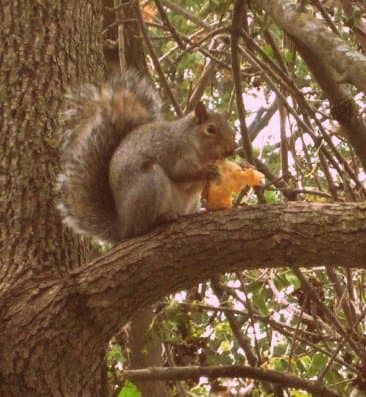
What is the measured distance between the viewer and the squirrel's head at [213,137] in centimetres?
280

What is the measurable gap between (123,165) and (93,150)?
0.12 metres

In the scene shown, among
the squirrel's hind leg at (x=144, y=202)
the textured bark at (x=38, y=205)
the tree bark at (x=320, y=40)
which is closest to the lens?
the tree bark at (x=320, y=40)

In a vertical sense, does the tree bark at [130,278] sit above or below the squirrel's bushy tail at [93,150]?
below

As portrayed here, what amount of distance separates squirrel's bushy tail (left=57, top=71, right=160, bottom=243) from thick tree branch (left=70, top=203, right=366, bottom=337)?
1.26 feet

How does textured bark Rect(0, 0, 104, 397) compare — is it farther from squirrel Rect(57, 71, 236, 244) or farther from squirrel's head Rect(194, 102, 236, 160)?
squirrel's head Rect(194, 102, 236, 160)

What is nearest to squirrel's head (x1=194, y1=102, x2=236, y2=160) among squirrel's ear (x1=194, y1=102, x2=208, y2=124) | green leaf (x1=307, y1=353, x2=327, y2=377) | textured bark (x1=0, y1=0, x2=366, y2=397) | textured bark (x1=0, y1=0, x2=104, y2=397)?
squirrel's ear (x1=194, y1=102, x2=208, y2=124)

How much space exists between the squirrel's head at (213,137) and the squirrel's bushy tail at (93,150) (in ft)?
0.85

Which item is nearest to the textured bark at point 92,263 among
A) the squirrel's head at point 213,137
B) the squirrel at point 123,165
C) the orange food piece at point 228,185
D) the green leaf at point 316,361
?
the squirrel at point 123,165

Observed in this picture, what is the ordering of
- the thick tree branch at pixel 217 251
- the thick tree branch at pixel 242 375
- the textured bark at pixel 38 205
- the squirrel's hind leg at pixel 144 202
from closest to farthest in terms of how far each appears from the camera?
the thick tree branch at pixel 217 251
the textured bark at pixel 38 205
the squirrel's hind leg at pixel 144 202
the thick tree branch at pixel 242 375

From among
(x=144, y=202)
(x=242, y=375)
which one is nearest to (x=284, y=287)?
(x=242, y=375)

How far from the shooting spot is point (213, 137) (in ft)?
9.27

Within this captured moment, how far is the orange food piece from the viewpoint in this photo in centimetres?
243

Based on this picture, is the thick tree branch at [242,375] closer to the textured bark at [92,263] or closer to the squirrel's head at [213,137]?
the textured bark at [92,263]

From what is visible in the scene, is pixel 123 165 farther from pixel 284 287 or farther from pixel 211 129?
pixel 284 287
